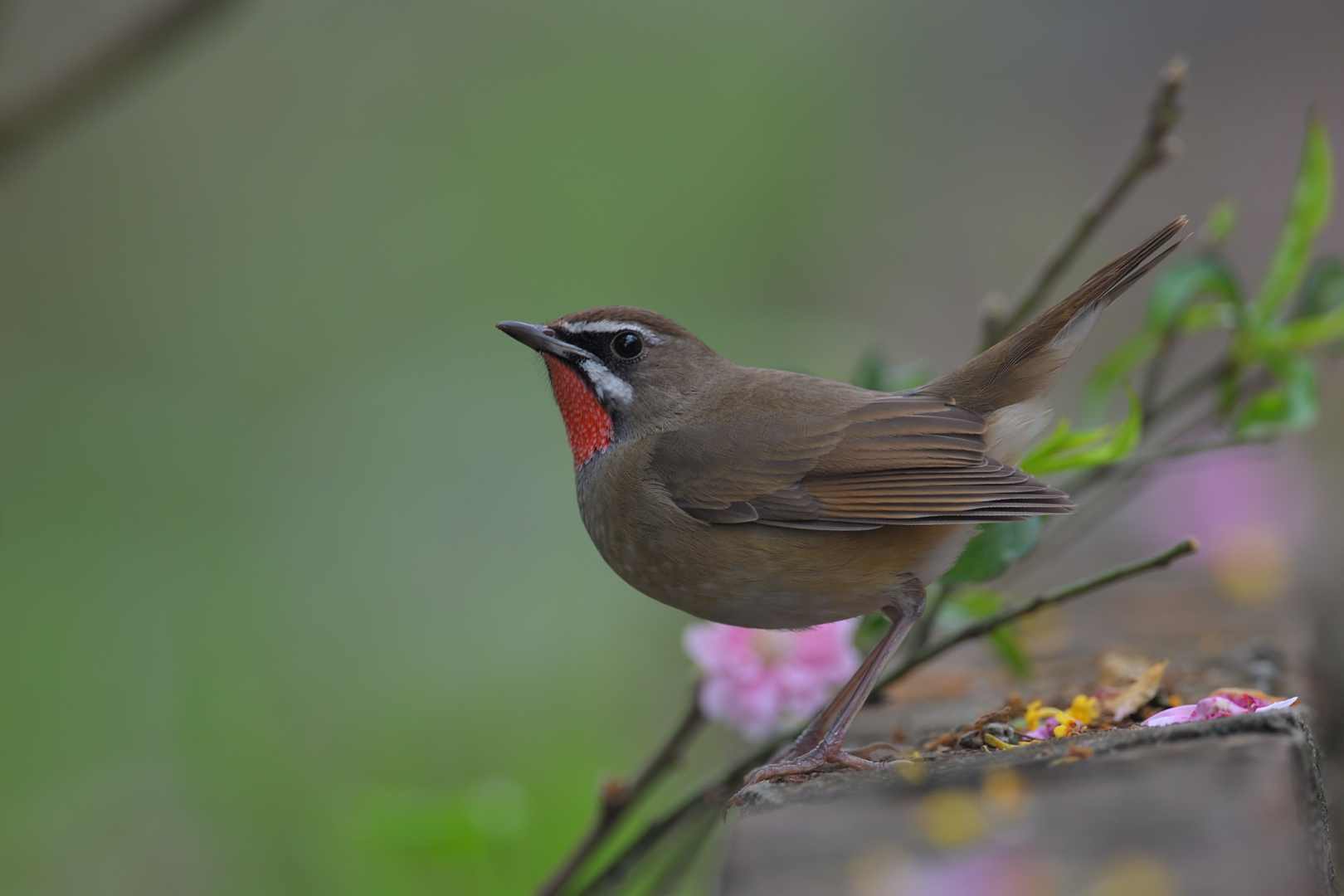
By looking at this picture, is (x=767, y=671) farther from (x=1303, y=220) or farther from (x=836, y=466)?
(x=1303, y=220)

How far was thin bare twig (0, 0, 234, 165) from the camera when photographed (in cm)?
384

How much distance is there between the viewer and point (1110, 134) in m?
11.8

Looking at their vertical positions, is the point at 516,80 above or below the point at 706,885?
above

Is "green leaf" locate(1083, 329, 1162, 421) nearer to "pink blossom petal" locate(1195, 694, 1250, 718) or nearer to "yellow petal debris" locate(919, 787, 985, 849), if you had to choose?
"pink blossom petal" locate(1195, 694, 1250, 718)

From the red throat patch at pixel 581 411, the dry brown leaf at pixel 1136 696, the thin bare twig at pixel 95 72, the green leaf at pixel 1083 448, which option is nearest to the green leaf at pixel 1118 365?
the green leaf at pixel 1083 448

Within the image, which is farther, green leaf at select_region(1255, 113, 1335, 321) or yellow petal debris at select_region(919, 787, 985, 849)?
green leaf at select_region(1255, 113, 1335, 321)

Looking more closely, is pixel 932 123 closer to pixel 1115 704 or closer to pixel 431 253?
pixel 431 253

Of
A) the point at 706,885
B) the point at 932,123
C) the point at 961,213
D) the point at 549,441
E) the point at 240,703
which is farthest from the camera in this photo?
the point at 932,123

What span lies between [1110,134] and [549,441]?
5.47 m

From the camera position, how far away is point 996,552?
3.12 meters

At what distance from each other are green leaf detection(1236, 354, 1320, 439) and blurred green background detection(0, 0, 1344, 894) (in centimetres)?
175

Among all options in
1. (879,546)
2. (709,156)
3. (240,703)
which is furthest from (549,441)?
(879,546)

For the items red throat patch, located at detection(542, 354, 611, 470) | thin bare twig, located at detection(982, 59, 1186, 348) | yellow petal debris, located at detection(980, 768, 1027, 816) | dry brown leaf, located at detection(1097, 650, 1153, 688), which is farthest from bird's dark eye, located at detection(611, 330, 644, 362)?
yellow petal debris, located at detection(980, 768, 1027, 816)

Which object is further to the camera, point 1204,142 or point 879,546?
point 1204,142
